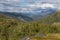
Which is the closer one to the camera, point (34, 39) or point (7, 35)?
point (34, 39)

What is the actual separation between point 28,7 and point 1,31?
2837 cm

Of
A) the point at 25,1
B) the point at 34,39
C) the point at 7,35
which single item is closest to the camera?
the point at 34,39

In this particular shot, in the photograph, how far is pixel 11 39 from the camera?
1019 inches

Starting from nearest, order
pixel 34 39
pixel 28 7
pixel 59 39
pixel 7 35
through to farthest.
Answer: pixel 34 39, pixel 59 39, pixel 7 35, pixel 28 7

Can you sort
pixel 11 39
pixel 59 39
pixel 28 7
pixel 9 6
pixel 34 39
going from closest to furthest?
pixel 34 39
pixel 59 39
pixel 11 39
pixel 28 7
pixel 9 6

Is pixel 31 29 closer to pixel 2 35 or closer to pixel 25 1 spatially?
pixel 2 35

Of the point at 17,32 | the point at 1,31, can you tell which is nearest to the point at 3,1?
the point at 1,31

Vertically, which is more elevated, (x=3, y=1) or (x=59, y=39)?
(x=3, y=1)

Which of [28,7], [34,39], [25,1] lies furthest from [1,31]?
[28,7]

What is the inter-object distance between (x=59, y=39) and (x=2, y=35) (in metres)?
11.6

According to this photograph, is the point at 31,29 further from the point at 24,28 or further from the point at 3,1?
the point at 3,1

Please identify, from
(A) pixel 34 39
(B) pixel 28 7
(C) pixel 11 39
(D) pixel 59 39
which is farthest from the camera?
(B) pixel 28 7

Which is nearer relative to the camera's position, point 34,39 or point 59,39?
point 34,39

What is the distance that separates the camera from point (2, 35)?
2856cm
